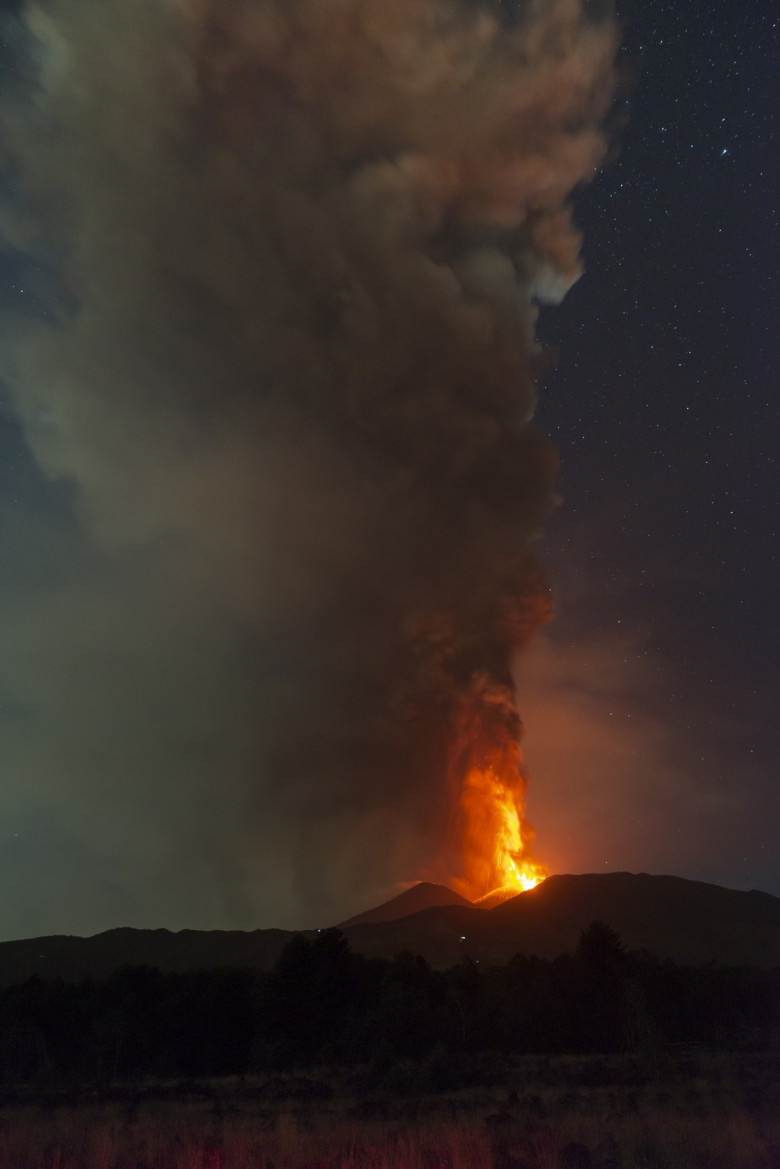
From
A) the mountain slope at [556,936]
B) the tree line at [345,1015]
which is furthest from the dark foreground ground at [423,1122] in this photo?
the mountain slope at [556,936]

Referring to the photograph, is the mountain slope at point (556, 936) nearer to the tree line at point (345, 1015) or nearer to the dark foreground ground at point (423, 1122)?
the tree line at point (345, 1015)

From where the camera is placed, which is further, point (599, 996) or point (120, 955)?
point (120, 955)

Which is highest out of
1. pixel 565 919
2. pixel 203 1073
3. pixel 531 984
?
pixel 565 919

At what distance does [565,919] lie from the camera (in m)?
187

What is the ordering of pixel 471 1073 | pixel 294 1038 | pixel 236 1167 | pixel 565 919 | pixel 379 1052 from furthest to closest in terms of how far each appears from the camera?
pixel 565 919 → pixel 294 1038 → pixel 379 1052 → pixel 471 1073 → pixel 236 1167

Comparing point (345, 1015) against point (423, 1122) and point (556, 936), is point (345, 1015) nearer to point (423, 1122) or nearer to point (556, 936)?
point (423, 1122)

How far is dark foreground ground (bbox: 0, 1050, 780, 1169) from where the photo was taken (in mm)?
15141

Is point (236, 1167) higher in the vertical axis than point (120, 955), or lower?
lower

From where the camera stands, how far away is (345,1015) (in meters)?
49.4

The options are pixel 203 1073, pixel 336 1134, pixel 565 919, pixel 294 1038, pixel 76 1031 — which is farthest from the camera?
pixel 565 919

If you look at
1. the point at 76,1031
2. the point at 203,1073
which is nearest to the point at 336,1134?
the point at 203,1073

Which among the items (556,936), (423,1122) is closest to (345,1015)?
(423,1122)

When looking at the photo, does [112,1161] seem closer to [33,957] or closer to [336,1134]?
[336,1134]

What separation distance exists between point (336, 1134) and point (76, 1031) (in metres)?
41.8
